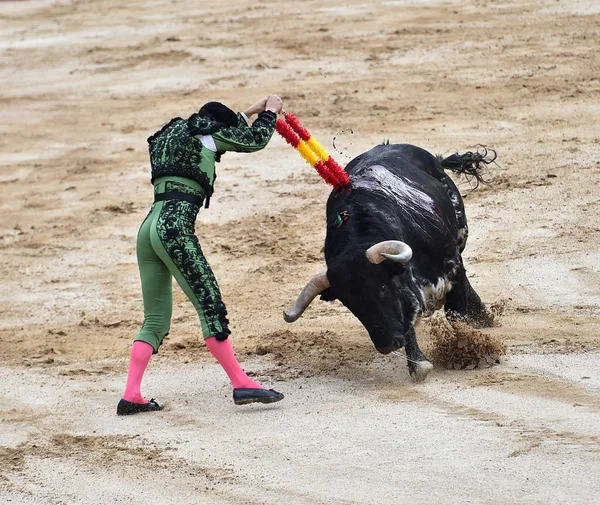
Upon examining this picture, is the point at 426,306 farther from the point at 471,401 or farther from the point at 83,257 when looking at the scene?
the point at 83,257

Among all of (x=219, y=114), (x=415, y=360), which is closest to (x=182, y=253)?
(x=219, y=114)

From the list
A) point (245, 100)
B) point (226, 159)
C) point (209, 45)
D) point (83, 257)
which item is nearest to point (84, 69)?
point (209, 45)

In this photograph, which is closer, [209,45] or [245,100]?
[245,100]

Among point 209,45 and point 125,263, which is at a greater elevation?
point 209,45

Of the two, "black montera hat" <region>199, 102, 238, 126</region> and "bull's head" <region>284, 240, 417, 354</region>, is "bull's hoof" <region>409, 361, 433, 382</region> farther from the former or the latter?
"black montera hat" <region>199, 102, 238, 126</region>

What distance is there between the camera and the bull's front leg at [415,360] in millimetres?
7059

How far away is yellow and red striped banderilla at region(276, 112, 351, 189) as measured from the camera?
730 cm

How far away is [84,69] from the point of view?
16.5m

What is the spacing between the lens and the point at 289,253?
10383 mm

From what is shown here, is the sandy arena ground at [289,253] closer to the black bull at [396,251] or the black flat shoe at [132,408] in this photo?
the black flat shoe at [132,408]

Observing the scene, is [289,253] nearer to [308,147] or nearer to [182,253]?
[308,147]

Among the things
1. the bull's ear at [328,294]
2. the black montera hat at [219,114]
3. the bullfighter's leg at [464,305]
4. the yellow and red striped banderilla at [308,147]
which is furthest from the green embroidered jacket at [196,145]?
the bullfighter's leg at [464,305]

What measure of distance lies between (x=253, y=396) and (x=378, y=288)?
0.99 metres

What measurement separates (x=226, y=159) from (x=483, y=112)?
290 centimetres
